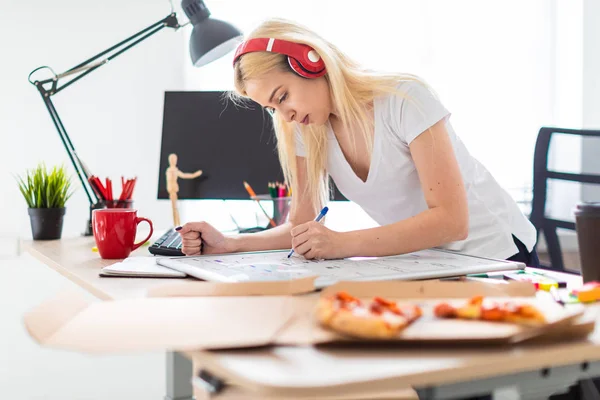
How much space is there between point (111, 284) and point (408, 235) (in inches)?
20.4

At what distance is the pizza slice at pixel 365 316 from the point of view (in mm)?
602

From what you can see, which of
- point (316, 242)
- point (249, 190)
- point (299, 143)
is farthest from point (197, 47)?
point (316, 242)

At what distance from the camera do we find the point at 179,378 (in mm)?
1057

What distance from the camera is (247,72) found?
1.34 meters

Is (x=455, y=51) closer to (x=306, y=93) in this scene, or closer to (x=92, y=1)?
(x=92, y=1)

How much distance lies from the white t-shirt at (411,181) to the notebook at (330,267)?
0.66 feet

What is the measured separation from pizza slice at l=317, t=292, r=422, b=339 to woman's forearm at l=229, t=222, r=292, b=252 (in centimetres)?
64

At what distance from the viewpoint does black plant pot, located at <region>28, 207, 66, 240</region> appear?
5.84 ft

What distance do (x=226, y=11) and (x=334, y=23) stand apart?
1.47 ft

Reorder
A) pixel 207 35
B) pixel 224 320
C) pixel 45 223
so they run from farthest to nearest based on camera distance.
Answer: pixel 207 35
pixel 45 223
pixel 224 320

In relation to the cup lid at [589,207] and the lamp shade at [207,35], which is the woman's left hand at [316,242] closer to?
the cup lid at [589,207]

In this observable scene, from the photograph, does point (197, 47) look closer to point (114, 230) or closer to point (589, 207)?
point (114, 230)

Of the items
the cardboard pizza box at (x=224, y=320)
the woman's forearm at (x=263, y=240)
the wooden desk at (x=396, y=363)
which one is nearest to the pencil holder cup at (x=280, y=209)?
the woman's forearm at (x=263, y=240)

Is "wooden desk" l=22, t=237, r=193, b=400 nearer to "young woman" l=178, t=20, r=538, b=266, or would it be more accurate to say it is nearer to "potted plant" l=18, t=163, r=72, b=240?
"young woman" l=178, t=20, r=538, b=266
